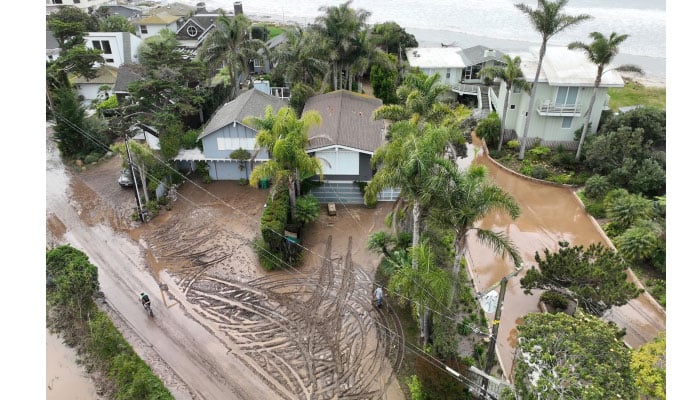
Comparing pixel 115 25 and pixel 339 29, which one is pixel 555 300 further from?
pixel 115 25

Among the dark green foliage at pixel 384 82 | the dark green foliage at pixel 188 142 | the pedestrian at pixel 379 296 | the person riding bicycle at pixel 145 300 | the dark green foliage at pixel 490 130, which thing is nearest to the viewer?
the person riding bicycle at pixel 145 300

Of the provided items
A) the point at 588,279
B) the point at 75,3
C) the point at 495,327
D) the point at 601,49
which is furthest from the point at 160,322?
the point at 75,3

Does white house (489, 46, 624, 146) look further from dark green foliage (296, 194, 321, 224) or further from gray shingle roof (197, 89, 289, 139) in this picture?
gray shingle roof (197, 89, 289, 139)

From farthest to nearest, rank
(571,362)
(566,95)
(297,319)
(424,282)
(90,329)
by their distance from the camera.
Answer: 1. (566,95)
2. (297,319)
3. (90,329)
4. (424,282)
5. (571,362)

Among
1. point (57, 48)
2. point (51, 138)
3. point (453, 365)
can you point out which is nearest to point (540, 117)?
point (453, 365)

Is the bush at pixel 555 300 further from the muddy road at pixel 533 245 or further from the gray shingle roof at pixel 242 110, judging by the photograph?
the gray shingle roof at pixel 242 110

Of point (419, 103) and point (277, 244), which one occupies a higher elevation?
point (419, 103)

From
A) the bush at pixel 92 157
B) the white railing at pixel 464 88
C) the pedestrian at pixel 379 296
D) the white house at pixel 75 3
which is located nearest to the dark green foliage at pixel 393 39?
the white railing at pixel 464 88

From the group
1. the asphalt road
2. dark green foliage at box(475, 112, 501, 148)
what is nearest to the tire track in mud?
the asphalt road
